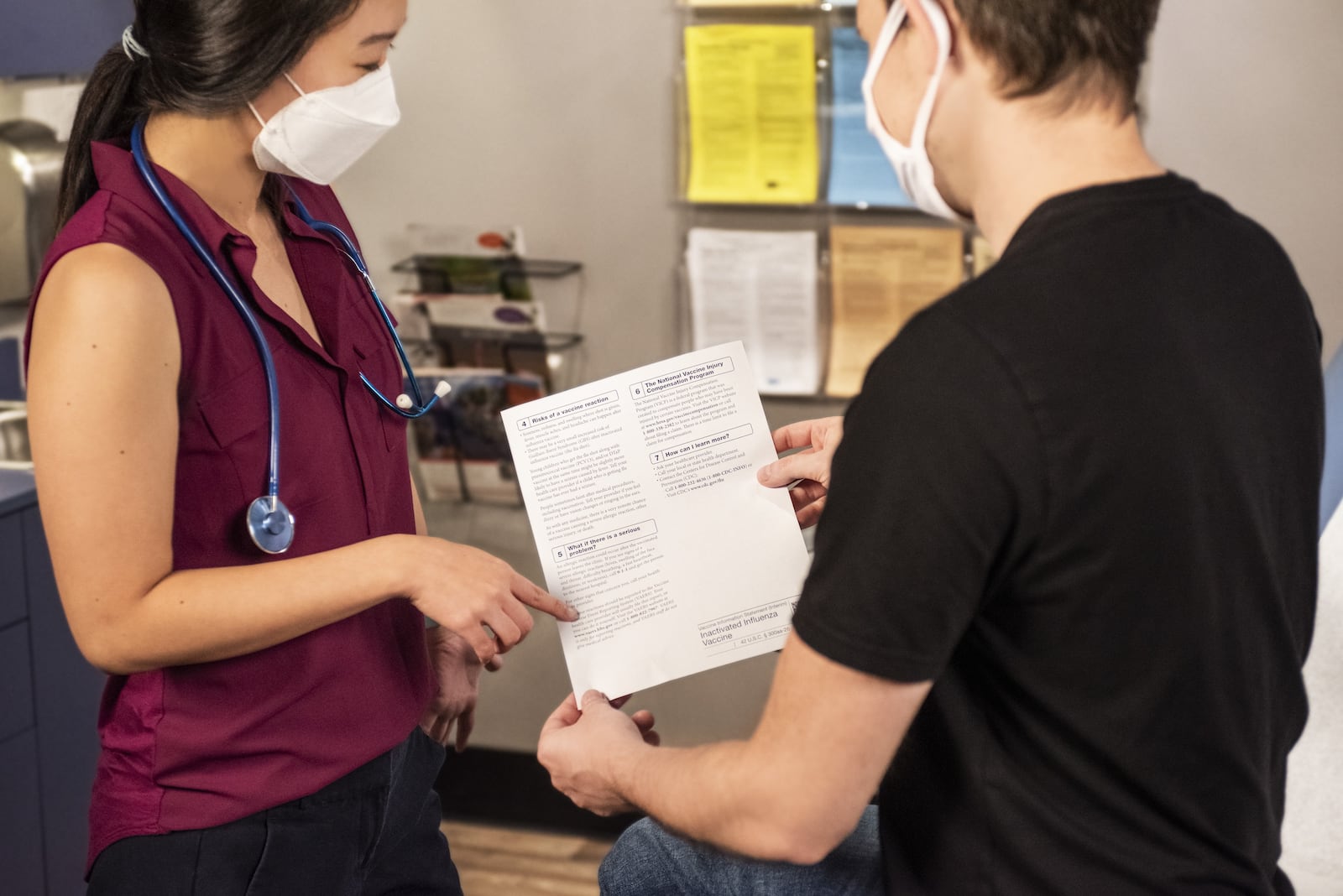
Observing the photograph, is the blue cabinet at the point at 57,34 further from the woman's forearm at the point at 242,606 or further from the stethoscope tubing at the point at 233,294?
the woman's forearm at the point at 242,606

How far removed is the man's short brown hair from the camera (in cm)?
85

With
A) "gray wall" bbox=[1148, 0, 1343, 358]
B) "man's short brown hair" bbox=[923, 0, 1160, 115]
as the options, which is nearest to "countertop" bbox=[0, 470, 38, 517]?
"man's short brown hair" bbox=[923, 0, 1160, 115]

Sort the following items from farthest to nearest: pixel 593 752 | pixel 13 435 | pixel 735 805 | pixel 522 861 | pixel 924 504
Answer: pixel 522 861, pixel 13 435, pixel 593 752, pixel 735 805, pixel 924 504

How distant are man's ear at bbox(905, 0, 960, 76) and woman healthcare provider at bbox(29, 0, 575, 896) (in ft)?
1.85

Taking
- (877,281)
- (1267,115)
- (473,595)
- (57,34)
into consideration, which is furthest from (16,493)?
(1267,115)

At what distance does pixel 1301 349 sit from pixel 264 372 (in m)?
0.88

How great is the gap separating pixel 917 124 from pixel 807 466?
37 cm

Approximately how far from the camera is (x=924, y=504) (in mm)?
798

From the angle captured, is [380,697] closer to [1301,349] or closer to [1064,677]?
[1064,677]

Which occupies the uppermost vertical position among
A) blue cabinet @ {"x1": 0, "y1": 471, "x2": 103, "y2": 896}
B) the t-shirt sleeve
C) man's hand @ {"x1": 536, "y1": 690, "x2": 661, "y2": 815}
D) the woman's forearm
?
the t-shirt sleeve

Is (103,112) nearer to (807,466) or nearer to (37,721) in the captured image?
(807,466)

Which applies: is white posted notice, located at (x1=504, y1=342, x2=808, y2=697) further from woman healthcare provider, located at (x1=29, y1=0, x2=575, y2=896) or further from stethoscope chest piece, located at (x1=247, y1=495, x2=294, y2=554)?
stethoscope chest piece, located at (x1=247, y1=495, x2=294, y2=554)

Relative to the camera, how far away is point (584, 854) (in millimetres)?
2852

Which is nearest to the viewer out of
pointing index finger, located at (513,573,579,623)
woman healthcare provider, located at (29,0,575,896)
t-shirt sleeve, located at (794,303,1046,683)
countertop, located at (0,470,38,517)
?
t-shirt sleeve, located at (794,303,1046,683)
